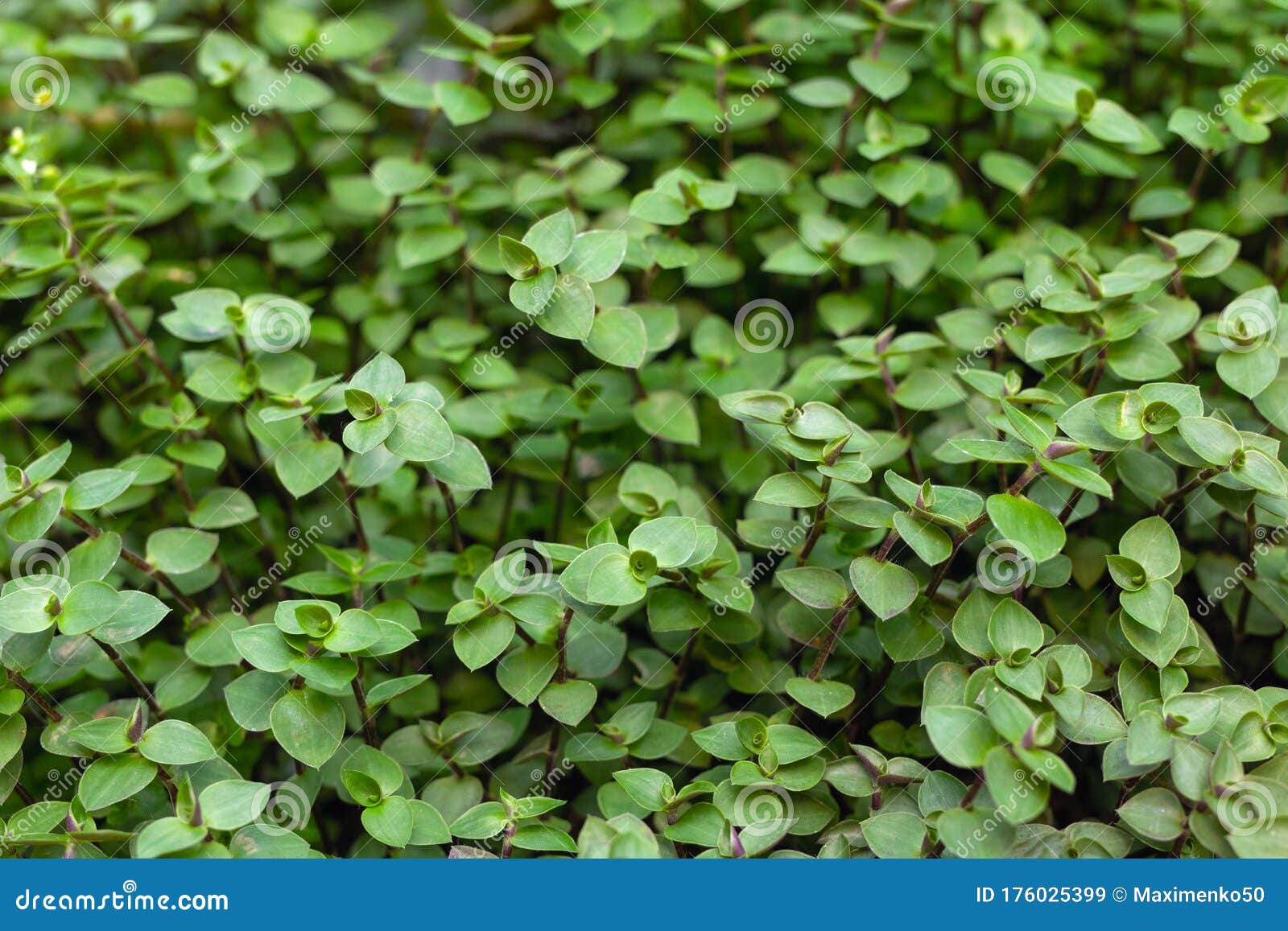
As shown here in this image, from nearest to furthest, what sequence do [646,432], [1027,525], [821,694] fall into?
1. [1027,525]
2. [821,694]
3. [646,432]

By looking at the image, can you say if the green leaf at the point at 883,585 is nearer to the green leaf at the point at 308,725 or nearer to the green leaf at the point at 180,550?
the green leaf at the point at 308,725

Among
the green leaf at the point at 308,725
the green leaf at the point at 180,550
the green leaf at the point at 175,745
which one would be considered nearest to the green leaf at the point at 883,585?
the green leaf at the point at 308,725

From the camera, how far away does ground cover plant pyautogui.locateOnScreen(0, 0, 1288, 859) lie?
127 centimetres

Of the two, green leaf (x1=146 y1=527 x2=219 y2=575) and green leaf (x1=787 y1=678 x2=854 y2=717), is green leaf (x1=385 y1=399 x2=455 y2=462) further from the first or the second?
green leaf (x1=787 y1=678 x2=854 y2=717)

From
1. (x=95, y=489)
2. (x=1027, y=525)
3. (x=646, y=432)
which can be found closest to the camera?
(x=1027, y=525)

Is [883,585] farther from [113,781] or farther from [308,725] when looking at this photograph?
[113,781]

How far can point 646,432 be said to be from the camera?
1.73 metres

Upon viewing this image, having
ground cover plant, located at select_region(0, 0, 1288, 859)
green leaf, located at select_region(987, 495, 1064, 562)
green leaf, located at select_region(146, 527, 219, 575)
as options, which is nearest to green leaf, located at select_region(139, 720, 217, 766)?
ground cover plant, located at select_region(0, 0, 1288, 859)

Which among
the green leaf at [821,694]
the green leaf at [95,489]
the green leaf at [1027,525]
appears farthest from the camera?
the green leaf at [95,489]

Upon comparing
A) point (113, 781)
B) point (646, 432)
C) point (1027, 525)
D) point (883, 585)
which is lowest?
point (113, 781)

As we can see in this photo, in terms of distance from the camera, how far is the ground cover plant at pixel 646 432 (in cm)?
127

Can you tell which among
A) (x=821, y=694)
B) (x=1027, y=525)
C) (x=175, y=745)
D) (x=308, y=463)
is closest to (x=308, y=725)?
(x=175, y=745)

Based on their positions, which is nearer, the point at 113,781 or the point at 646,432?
the point at 113,781

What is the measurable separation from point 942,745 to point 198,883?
846 millimetres
